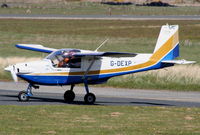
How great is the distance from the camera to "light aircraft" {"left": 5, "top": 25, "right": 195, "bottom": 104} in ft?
65.4

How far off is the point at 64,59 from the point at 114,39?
29334mm

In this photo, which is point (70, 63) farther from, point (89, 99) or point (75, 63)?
point (89, 99)

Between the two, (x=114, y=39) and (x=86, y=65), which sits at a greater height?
(x=114, y=39)

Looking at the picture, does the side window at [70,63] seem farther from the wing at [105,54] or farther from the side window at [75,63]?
the wing at [105,54]

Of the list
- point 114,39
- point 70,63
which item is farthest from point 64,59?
point 114,39

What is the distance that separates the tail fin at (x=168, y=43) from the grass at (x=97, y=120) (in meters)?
3.44

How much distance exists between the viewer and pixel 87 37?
166 ft

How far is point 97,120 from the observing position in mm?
15203

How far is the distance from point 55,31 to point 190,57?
21.1 m

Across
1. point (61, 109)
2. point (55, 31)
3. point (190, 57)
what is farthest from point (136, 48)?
point (61, 109)

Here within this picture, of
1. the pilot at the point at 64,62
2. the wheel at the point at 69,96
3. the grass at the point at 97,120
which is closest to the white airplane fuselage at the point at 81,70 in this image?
the pilot at the point at 64,62

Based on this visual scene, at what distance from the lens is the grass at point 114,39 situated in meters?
27.3

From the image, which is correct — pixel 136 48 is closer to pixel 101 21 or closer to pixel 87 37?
pixel 87 37

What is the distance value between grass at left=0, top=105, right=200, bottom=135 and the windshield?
109 inches
